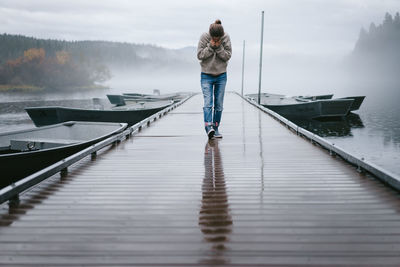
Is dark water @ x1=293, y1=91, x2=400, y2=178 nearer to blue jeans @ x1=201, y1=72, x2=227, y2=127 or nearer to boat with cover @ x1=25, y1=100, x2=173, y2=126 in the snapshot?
blue jeans @ x1=201, y1=72, x2=227, y2=127

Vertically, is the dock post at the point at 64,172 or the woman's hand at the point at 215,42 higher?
the woman's hand at the point at 215,42

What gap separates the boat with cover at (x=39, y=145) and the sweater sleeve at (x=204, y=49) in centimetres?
325

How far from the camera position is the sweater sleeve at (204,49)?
6.12 m

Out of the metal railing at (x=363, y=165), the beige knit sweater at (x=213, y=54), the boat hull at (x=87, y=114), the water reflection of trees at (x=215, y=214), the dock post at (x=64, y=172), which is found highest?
the beige knit sweater at (x=213, y=54)

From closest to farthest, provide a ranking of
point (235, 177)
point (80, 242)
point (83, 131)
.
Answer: point (80, 242) < point (235, 177) < point (83, 131)

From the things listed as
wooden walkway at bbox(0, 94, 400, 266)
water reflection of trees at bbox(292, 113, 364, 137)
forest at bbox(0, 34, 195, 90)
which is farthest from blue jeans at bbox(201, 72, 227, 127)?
forest at bbox(0, 34, 195, 90)

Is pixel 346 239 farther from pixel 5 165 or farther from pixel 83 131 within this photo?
pixel 83 131

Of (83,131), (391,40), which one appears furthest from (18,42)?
(391,40)

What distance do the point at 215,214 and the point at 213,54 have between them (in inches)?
150

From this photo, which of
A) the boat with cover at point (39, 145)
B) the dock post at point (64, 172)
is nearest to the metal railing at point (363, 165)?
the dock post at point (64, 172)

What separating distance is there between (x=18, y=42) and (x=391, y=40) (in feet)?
529

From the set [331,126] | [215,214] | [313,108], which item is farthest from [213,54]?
[331,126]

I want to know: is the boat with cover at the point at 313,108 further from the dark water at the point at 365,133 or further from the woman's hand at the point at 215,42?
the woman's hand at the point at 215,42

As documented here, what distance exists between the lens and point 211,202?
3389 millimetres
